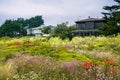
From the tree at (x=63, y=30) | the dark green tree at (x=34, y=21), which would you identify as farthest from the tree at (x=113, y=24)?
the dark green tree at (x=34, y=21)

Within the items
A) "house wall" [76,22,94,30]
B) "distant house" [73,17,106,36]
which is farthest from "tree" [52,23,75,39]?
"house wall" [76,22,94,30]

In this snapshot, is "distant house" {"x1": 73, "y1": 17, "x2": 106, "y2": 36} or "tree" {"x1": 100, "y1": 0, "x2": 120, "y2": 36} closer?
"tree" {"x1": 100, "y1": 0, "x2": 120, "y2": 36}

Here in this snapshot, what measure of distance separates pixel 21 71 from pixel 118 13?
155 ft

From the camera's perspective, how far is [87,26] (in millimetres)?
88500

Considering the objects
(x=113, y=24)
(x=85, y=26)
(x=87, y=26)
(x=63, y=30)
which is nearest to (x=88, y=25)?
(x=87, y=26)

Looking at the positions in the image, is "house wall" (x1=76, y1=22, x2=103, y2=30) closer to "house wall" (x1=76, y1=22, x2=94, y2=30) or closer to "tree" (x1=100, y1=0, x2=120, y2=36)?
"house wall" (x1=76, y1=22, x2=94, y2=30)

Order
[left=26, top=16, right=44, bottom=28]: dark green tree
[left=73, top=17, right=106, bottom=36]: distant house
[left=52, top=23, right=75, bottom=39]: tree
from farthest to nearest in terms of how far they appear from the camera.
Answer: [left=26, top=16, right=44, bottom=28]: dark green tree → [left=73, top=17, right=106, bottom=36]: distant house → [left=52, top=23, right=75, bottom=39]: tree

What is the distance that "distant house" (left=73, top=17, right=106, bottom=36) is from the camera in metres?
86.3

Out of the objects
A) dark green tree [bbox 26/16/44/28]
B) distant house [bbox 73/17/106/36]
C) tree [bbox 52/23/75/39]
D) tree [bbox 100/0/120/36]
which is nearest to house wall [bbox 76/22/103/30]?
distant house [bbox 73/17/106/36]

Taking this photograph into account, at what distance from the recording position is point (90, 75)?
414 inches

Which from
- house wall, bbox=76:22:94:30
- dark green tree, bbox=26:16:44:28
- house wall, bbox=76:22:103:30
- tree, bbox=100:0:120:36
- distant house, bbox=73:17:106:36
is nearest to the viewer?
tree, bbox=100:0:120:36

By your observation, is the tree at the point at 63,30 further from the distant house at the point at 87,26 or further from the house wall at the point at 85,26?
the house wall at the point at 85,26

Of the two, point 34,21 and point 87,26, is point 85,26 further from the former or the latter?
point 34,21

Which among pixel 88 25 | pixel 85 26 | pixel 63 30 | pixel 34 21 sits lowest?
pixel 63 30
